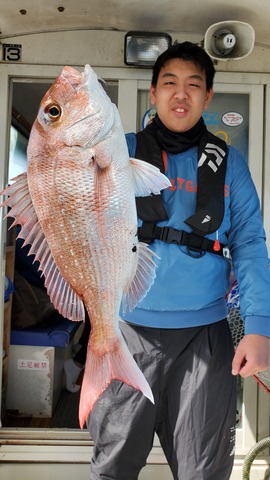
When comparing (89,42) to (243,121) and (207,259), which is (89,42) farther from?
(207,259)

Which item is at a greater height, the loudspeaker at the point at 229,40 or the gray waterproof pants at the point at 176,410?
the loudspeaker at the point at 229,40

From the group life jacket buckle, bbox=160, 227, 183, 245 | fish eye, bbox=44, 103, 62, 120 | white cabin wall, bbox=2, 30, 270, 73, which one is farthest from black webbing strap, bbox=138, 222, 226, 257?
white cabin wall, bbox=2, 30, 270, 73

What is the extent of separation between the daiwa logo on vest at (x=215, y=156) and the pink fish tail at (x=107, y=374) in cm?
93

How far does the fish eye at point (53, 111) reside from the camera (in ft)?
4.47

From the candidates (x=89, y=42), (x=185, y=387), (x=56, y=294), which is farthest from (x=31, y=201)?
(x=89, y=42)

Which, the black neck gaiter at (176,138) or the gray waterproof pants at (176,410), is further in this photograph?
the black neck gaiter at (176,138)

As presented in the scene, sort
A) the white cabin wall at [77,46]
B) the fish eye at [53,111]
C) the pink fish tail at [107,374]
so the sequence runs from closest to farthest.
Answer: the fish eye at [53,111] < the pink fish tail at [107,374] < the white cabin wall at [77,46]

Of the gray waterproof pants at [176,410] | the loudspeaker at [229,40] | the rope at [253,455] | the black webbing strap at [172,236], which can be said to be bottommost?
the rope at [253,455]

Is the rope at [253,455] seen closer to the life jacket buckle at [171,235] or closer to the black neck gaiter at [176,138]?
the life jacket buckle at [171,235]

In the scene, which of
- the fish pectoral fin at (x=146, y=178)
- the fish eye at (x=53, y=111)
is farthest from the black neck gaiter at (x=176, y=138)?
the fish eye at (x=53, y=111)

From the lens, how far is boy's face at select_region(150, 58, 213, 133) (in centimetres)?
197

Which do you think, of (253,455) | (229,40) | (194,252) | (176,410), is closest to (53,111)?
(194,252)

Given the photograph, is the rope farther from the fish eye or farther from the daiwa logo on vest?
the fish eye

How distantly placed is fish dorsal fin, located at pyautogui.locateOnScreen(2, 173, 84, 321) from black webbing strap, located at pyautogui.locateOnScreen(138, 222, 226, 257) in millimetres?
515
